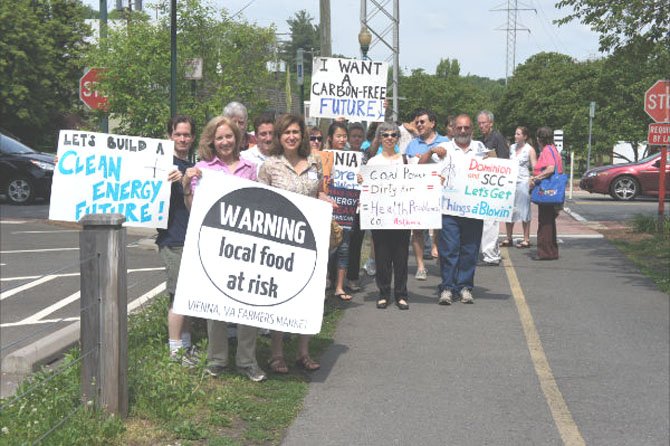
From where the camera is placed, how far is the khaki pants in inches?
267

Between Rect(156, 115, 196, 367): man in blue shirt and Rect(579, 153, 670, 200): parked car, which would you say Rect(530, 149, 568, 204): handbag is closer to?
Rect(156, 115, 196, 367): man in blue shirt

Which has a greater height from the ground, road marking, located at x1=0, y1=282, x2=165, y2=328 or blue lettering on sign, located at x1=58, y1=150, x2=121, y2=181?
blue lettering on sign, located at x1=58, y1=150, x2=121, y2=181

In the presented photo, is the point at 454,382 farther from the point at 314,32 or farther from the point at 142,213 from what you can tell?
the point at 314,32

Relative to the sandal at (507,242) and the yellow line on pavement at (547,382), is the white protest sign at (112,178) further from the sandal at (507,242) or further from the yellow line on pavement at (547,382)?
the sandal at (507,242)

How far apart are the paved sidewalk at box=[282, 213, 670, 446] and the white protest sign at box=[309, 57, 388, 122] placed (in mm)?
2529

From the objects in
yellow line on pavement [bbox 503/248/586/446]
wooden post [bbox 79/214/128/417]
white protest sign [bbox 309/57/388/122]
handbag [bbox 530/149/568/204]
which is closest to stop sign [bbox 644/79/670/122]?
handbag [bbox 530/149/568/204]

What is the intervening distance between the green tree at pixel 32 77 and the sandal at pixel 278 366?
31196mm

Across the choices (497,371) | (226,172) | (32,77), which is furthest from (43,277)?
(32,77)

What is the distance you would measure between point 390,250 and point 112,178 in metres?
3.26

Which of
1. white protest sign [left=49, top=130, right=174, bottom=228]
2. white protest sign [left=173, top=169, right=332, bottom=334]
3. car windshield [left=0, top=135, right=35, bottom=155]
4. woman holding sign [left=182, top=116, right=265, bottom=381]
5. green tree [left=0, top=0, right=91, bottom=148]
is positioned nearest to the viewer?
white protest sign [left=173, top=169, right=332, bottom=334]

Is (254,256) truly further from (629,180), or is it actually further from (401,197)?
(629,180)

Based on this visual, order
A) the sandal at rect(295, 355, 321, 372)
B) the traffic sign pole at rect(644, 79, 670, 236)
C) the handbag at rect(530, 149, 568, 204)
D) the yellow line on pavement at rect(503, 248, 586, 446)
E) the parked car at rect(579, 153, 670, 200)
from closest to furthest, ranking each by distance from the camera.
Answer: the yellow line on pavement at rect(503, 248, 586, 446)
the sandal at rect(295, 355, 321, 372)
the handbag at rect(530, 149, 568, 204)
the traffic sign pole at rect(644, 79, 670, 236)
the parked car at rect(579, 153, 670, 200)

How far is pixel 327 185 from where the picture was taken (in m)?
9.06

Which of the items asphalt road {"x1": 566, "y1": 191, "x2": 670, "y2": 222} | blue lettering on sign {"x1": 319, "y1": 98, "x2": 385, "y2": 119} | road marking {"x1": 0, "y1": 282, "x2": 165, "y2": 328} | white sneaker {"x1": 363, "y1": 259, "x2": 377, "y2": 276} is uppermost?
blue lettering on sign {"x1": 319, "y1": 98, "x2": 385, "y2": 119}
